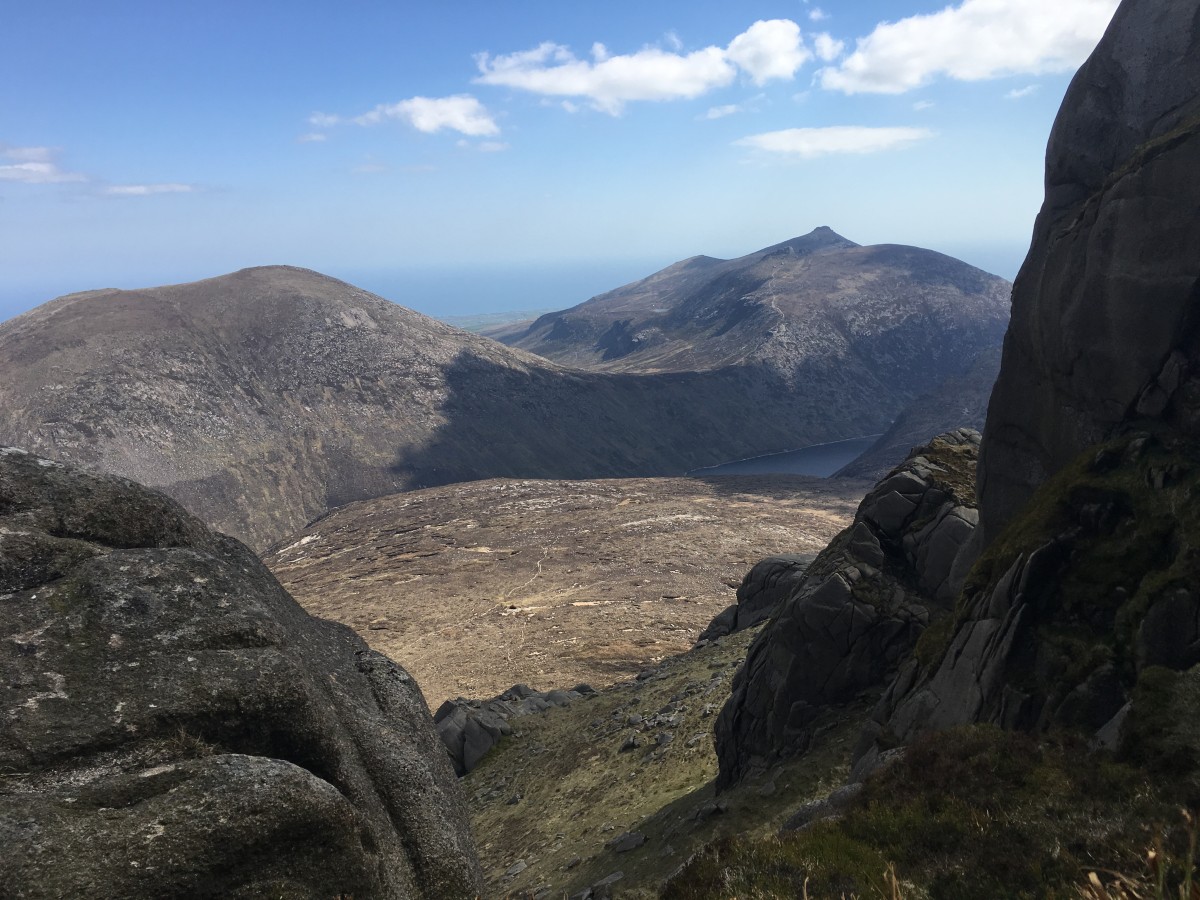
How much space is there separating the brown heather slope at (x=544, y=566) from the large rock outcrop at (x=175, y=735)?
44.6 m

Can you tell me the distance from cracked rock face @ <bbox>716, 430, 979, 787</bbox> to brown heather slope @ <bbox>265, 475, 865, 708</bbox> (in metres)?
30.0

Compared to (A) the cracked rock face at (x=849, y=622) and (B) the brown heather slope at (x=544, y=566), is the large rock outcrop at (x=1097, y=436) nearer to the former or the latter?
(A) the cracked rock face at (x=849, y=622)

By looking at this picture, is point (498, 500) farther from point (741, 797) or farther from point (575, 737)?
point (741, 797)

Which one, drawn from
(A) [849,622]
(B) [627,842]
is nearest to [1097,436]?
(A) [849,622]

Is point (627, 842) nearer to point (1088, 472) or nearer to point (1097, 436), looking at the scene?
point (1088, 472)

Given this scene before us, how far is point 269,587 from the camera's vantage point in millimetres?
17531

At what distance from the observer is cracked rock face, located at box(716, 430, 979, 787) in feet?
92.7

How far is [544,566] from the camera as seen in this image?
98750mm

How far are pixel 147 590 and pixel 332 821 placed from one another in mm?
5555

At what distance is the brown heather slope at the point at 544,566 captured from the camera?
67125mm

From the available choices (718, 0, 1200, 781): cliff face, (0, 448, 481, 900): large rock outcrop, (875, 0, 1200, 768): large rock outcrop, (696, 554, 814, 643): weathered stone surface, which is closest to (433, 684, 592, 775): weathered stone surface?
(696, 554, 814, 643): weathered stone surface

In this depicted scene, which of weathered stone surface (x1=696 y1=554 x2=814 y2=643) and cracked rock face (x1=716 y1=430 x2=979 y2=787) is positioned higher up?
cracked rock face (x1=716 y1=430 x2=979 y2=787)

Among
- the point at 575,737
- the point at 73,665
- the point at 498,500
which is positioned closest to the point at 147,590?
the point at 73,665

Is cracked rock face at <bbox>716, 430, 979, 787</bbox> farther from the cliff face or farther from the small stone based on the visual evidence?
the small stone
